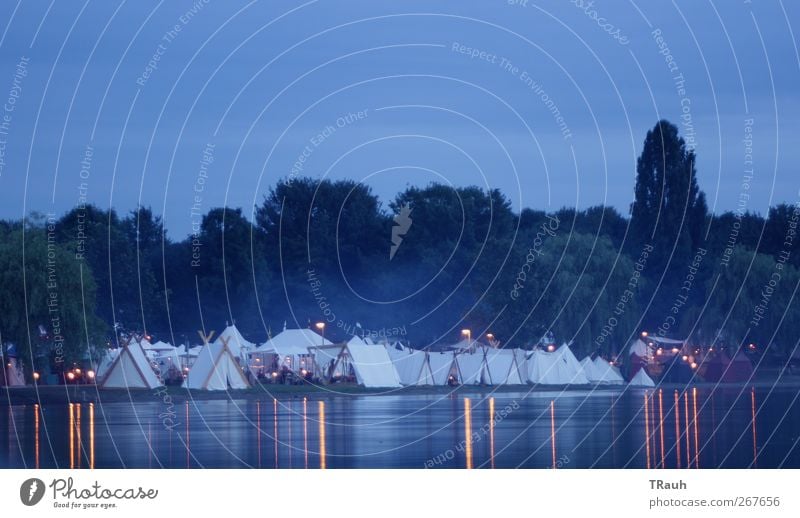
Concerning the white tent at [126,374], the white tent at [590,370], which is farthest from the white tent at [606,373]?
the white tent at [126,374]

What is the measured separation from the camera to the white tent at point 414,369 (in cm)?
7600

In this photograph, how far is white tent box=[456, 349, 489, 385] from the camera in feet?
251

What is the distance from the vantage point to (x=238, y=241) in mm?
98938

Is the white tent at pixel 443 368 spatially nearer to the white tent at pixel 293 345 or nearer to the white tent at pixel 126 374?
the white tent at pixel 293 345

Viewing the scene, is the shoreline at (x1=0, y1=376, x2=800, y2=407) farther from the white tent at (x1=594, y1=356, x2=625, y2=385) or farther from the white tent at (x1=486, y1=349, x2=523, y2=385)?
the white tent at (x1=594, y1=356, x2=625, y2=385)

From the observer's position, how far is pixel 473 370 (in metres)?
76.8

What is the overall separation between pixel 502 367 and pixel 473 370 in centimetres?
225

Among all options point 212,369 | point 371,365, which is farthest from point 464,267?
point 212,369

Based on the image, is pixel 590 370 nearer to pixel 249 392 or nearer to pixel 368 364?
pixel 368 364

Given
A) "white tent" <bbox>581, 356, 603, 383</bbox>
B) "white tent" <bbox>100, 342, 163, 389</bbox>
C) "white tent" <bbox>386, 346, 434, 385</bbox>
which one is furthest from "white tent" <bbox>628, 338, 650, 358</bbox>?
"white tent" <bbox>100, 342, 163, 389</bbox>

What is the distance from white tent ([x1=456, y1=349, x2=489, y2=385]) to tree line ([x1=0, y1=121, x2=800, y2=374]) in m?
6.39
